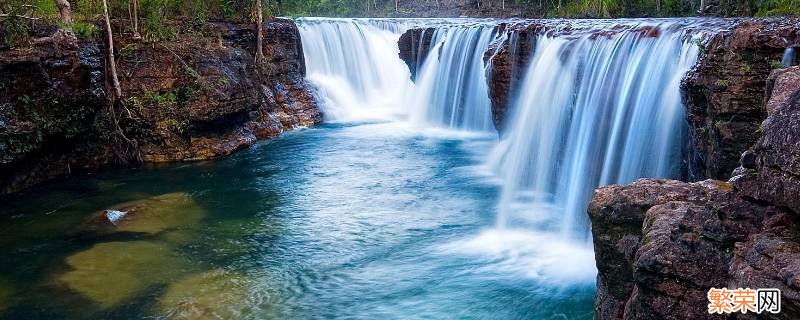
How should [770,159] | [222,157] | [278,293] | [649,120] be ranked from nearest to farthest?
1. [770,159]
2. [278,293]
3. [649,120]
4. [222,157]

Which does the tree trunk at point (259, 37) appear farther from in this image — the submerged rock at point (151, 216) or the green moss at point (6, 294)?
the green moss at point (6, 294)

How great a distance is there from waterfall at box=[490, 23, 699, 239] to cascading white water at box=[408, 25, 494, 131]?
13.8ft

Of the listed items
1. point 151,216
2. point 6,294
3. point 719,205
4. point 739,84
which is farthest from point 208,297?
point 739,84

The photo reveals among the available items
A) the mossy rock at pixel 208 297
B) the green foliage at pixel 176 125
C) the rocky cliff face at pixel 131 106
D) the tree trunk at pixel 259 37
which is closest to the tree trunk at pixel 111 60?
the rocky cliff face at pixel 131 106

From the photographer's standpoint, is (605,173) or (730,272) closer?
(730,272)

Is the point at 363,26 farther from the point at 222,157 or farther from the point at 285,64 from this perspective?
the point at 222,157

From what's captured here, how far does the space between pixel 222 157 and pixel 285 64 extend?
6188 mm

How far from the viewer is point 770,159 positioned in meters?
3.72

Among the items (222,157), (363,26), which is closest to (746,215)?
(222,157)

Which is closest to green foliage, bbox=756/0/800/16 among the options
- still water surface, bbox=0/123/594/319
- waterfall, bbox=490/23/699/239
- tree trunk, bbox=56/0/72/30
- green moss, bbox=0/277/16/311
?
waterfall, bbox=490/23/699/239

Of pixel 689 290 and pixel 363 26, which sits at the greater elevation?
pixel 363 26

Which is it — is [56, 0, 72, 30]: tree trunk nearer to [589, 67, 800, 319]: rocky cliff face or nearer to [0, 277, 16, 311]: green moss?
[0, 277, 16, 311]: green moss

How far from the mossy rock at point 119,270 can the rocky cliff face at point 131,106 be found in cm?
427

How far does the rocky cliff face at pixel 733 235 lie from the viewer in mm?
3523
